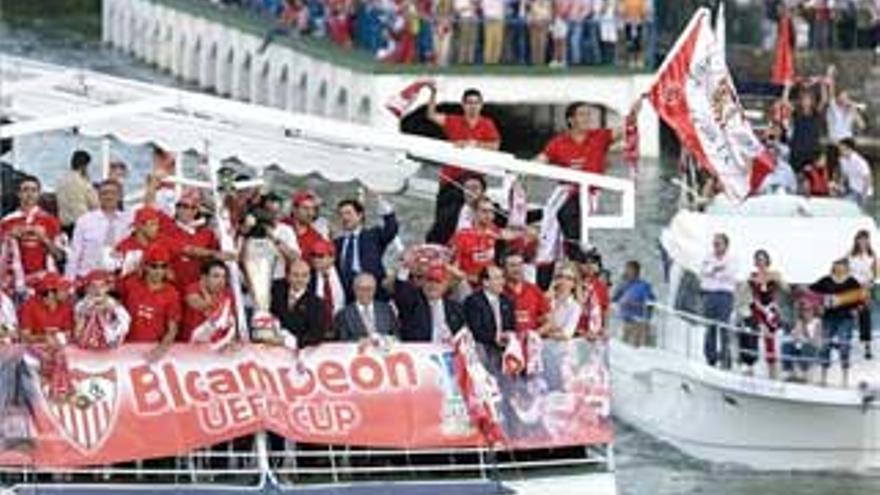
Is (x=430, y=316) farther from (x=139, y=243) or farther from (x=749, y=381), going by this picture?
(x=749, y=381)

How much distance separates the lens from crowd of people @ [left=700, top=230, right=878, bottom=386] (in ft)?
112

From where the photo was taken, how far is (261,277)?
26953mm

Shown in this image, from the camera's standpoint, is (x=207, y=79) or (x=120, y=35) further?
(x=120, y=35)

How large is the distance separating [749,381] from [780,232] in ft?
4.87

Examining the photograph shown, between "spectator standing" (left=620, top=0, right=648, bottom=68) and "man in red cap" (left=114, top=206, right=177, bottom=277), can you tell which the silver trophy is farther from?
"spectator standing" (left=620, top=0, right=648, bottom=68)

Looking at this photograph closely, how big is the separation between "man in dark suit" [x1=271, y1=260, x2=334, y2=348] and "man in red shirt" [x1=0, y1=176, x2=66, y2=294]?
5.10ft

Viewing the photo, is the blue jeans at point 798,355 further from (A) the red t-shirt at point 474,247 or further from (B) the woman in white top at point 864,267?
(A) the red t-shirt at point 474,247

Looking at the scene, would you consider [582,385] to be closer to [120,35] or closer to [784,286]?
[784,286]

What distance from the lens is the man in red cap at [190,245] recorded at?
88.4 feet

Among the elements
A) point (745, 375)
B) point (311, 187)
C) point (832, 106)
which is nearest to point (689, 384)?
point (745, 375)

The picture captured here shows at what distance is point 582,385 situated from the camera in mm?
27516

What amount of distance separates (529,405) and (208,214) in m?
2.86

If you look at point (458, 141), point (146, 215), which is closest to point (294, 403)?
point (146, 215)

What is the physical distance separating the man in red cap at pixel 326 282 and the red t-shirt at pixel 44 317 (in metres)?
1.61
